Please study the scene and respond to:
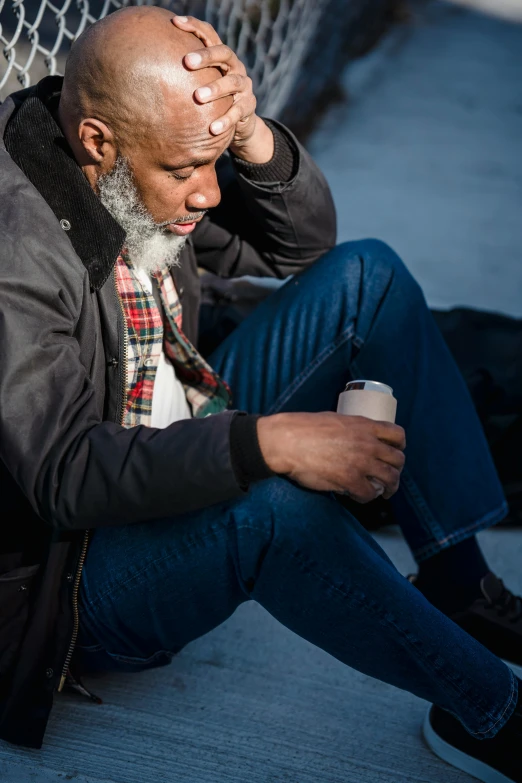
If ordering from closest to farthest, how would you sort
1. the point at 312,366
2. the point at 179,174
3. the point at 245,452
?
the point at 245,452 → the point at 179,174 → the point at 312,366

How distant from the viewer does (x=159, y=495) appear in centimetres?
155

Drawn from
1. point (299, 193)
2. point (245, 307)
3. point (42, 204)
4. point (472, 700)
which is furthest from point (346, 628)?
point (245, 307)

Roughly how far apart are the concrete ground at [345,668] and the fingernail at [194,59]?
137cm

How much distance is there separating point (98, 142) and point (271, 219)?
672 mm

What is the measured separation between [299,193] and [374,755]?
1.39 m

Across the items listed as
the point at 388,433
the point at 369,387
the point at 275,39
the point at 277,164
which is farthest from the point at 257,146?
the point at 275,39

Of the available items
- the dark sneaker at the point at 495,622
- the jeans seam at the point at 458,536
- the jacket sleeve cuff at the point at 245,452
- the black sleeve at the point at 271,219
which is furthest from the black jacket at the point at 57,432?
the dark sneaker at the point at 495,622

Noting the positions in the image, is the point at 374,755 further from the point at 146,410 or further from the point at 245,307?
the point at 245,307

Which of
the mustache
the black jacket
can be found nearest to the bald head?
the black jacket

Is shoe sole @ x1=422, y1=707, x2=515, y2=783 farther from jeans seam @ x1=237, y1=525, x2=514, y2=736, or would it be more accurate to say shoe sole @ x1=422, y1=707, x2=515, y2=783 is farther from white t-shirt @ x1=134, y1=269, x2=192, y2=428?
white t-shirt @ x1=134, y1=269, x2=192, y2=428

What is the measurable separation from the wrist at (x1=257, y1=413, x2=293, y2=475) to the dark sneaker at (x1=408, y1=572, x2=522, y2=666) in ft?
2.73

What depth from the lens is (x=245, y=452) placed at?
1.55 meters

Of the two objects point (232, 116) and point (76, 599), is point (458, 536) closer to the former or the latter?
point (76, 599)

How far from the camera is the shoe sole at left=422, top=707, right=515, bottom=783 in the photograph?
178 cm
